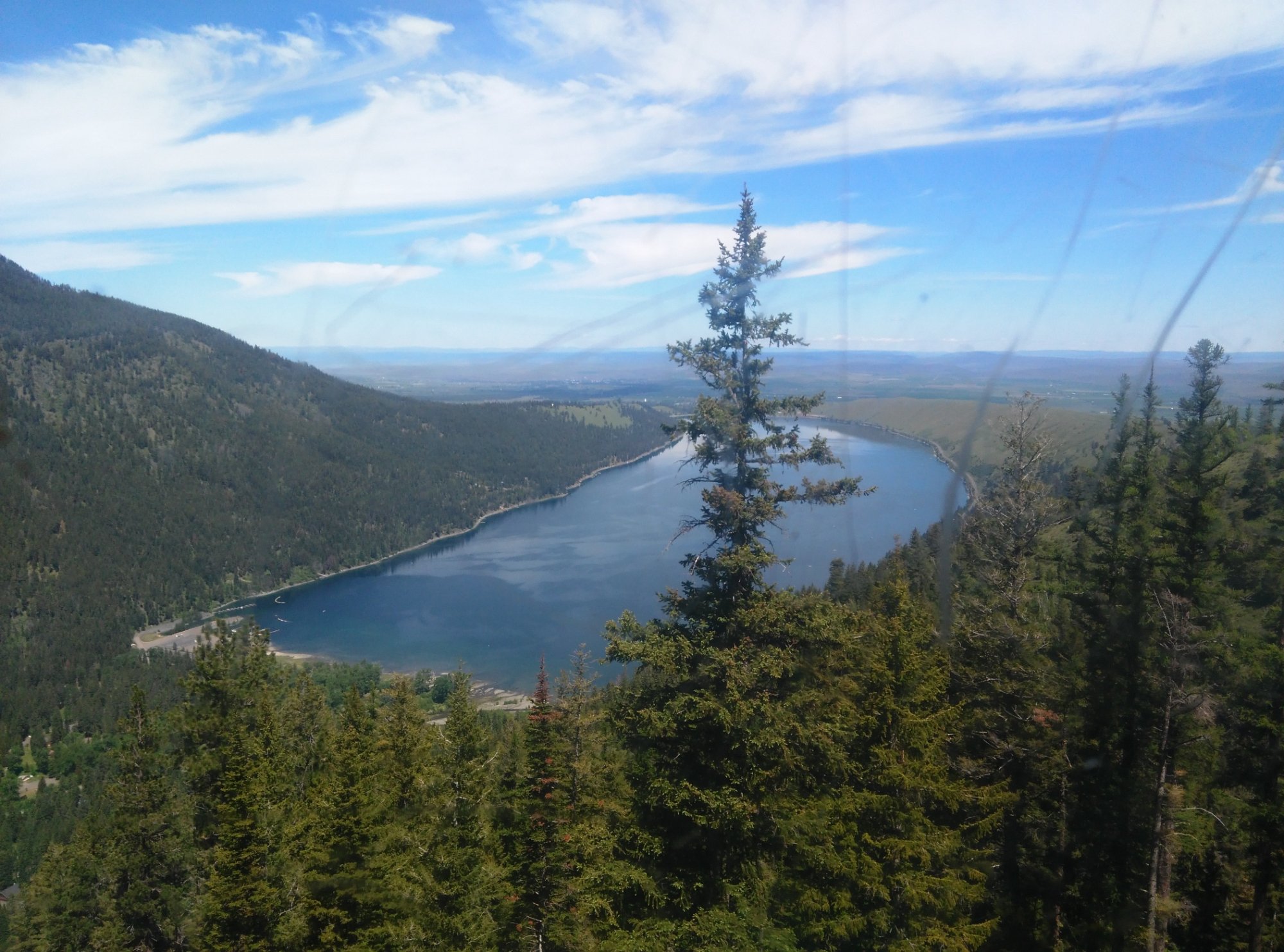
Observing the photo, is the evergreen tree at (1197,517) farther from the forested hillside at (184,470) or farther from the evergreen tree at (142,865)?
the forested hillside at (184,470)

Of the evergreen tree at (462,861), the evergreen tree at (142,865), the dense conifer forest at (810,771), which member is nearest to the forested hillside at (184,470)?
the evergreen tree at (142,865)

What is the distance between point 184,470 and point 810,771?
10186cm

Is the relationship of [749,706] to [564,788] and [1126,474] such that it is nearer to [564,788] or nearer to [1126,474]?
[564,788]

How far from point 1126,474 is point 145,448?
104 metres

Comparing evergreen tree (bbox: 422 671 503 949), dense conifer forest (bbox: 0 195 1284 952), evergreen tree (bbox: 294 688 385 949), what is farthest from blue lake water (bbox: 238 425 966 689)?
evergreen tree (bbox: 294 688 385 949)

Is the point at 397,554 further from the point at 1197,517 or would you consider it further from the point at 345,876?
the point at 1197,517

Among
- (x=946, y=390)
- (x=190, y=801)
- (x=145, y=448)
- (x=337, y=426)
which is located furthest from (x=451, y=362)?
(x=190, y=801)

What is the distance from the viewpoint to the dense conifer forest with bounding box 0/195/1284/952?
20.2ft

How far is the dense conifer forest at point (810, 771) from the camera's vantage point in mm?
6172

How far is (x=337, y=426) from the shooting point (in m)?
112

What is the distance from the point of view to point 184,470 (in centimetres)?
9150

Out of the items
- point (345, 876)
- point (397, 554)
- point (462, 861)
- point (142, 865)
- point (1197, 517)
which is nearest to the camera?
point (462, 861)

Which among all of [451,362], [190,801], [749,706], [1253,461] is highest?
[451,362]

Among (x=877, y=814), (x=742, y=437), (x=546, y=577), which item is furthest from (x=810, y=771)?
(x=546, y=577)
